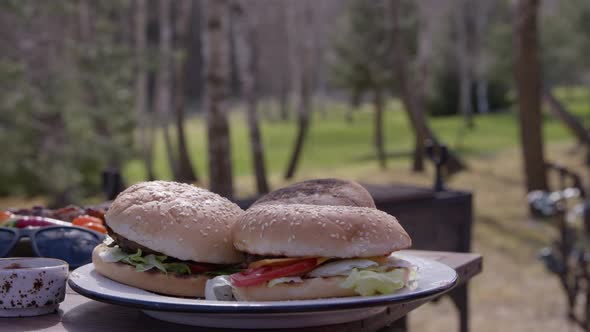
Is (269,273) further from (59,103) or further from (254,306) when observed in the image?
(59,103)

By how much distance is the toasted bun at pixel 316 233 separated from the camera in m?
2.11

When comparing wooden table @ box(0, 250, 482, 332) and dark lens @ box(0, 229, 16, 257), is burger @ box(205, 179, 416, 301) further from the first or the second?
dark lens @ box(0, 229, 16, 257)

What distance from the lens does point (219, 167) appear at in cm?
1177

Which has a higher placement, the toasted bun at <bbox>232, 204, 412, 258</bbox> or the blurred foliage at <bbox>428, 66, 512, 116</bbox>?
the toasted bun at <bbox>232, 204, 412, 258</bbox>

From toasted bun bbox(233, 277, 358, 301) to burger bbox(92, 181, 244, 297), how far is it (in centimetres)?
21

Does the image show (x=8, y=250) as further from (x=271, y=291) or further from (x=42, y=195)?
(x=42, y=195)

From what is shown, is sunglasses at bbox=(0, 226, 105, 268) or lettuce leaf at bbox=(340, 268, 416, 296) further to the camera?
sunglasses at bbox=(0, 226, 105, 268)

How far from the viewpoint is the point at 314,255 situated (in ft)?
6.92

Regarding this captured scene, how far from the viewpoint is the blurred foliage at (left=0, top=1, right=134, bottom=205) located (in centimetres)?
1561

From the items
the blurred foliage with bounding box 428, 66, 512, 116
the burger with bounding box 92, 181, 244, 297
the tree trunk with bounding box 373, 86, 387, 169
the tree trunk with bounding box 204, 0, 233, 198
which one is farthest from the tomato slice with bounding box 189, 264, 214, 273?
the blurred foliage with bounding box 428, 66, 512, 116

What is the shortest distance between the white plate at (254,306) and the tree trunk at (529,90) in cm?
1141

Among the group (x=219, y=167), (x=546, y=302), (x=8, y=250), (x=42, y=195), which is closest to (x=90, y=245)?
(x=8, y=250)

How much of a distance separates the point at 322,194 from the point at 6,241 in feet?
3.62

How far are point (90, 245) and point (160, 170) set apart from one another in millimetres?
30340
